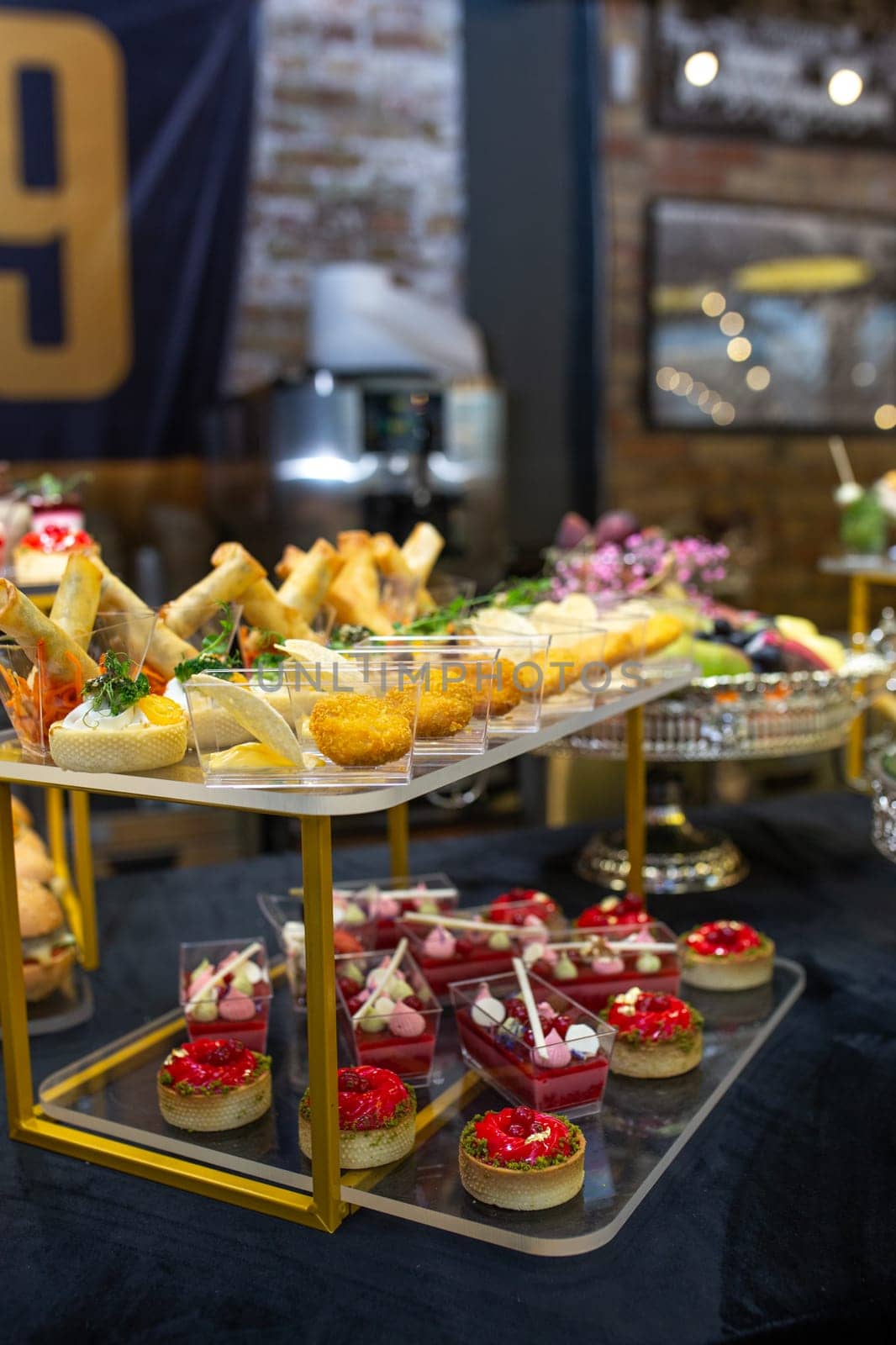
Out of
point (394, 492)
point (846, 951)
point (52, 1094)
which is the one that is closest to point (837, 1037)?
point (846, 951)

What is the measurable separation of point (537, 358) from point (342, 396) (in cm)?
96

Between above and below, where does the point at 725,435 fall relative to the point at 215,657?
above

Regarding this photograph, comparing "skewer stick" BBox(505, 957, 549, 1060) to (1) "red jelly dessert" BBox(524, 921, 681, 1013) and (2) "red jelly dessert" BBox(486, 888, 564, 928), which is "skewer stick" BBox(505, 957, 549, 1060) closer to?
(1) "red jelly dessert" BBox(524, 921, 681, 1013)

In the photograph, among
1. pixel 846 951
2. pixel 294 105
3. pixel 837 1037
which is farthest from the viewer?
pixel 294 105

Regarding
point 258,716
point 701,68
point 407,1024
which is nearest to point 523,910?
point 407,1024

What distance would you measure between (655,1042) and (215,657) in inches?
24.2

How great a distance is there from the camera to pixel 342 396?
3756mm

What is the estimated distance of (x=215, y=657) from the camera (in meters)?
1.22

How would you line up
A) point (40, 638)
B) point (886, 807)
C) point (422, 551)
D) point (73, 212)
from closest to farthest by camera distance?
point (40, 638) → point (886, 807) → point (422, 551) → point (73, 212)

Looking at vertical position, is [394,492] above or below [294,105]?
below

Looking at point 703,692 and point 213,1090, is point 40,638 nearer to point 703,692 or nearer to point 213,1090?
point 213,1090

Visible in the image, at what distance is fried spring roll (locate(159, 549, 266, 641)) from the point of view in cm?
131

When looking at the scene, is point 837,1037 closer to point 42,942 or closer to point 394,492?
point 42,942

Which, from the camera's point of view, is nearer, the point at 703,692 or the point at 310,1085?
the point at 310,1085
